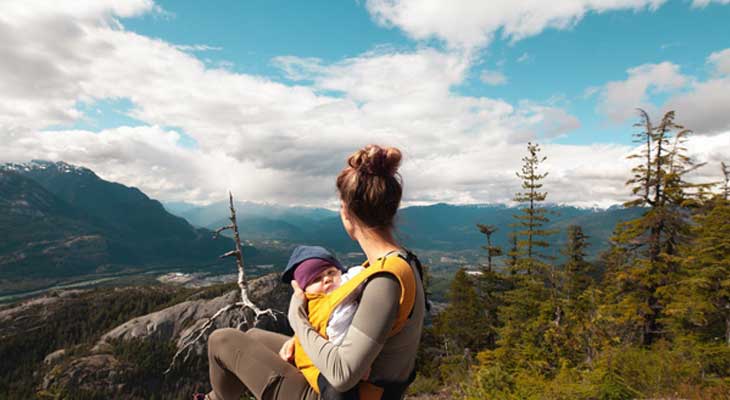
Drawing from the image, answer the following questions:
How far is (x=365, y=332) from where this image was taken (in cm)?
174

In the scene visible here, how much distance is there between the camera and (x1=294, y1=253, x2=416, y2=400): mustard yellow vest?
1819 mm

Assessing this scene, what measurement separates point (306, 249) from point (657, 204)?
2170 centimetres

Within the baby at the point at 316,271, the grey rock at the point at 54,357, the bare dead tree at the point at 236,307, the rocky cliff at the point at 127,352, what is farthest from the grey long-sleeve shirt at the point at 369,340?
the grey rock at the point at 54,357

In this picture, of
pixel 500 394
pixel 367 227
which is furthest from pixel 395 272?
pixel 500 394

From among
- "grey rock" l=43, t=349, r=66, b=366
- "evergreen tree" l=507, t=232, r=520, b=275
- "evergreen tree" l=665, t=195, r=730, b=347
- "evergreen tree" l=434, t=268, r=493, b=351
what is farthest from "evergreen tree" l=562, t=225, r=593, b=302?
"grey rock" l=43, t=349, r=66, b=366

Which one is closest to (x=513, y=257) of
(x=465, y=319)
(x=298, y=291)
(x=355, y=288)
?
(x=465, y=319)

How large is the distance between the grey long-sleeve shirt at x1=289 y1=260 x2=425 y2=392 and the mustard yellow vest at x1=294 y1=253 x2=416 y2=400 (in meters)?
0.04

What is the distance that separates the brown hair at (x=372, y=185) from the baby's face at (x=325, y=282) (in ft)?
1.56

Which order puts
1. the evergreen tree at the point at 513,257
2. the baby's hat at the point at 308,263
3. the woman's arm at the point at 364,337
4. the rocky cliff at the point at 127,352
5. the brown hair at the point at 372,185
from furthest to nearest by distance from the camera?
the rocky cliff at the point at 127,352 < the evergreen tree at the point at 513,257 < the baby's hat at the point at 308,263 < the brown hair at the point at 372,185 < the woman's arm at the point at 364,337

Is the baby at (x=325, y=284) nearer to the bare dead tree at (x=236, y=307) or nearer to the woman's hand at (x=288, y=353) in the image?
the woman's hand at (x=288, y=353)

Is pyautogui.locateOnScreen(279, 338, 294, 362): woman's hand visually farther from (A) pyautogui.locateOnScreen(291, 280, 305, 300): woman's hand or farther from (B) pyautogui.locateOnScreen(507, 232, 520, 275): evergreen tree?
(B) pyautogui.locateOnScreen(507, 232, 520, 275): evergreen tree

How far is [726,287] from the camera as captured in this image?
48.2 feet

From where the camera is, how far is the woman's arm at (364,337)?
5.72 feet

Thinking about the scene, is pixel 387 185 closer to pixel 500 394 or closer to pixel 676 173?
pixel 500 394
